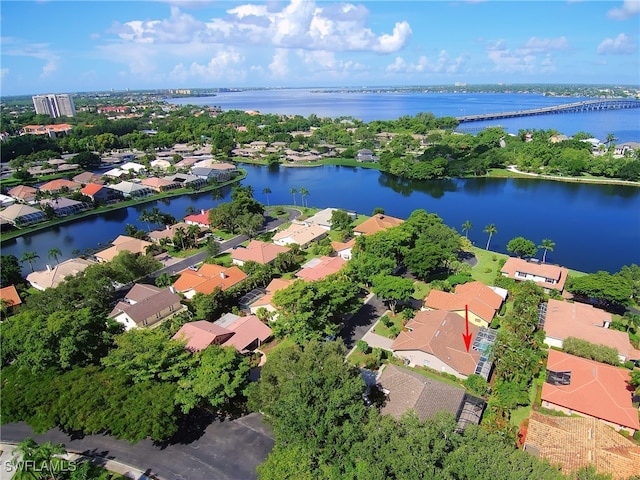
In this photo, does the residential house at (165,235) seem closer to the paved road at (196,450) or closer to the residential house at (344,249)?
the residential house at (344,249)

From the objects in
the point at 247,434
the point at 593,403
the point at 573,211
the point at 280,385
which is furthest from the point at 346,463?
the point at 573,211

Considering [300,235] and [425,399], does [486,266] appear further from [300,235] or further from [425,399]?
[425,399]

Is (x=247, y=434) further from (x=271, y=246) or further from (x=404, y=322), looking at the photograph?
(x=271, y=246)

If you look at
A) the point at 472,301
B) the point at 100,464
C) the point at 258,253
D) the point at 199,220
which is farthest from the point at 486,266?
the point at 199,220

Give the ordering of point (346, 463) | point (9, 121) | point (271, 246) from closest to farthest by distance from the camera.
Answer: point (346, 463) < point (271, 246) < point (9, 121)

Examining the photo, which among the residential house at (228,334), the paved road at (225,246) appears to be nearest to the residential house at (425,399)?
the residential house at (228,334)

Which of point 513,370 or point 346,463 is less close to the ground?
point 346,463

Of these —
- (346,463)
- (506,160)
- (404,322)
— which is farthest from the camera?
(506,160)
